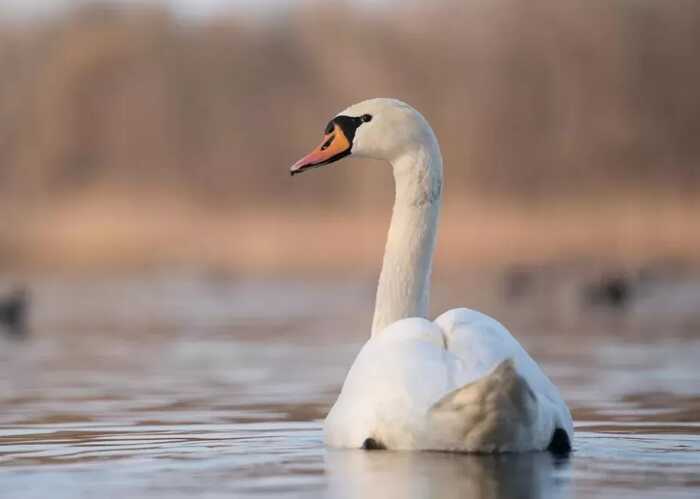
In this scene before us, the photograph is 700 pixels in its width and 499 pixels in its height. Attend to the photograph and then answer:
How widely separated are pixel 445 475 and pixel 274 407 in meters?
4.05

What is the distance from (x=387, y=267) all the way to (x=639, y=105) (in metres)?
54.5

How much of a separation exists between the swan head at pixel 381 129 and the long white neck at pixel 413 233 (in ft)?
0.17

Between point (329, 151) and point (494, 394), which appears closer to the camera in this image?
point (494, 394)

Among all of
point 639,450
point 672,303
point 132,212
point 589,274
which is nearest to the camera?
point 639,450

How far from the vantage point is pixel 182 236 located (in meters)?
52.0

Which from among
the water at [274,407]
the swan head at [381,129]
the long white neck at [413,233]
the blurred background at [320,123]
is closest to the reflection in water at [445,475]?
the water at [274,407]

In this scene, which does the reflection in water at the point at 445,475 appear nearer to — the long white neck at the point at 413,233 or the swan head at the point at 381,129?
the long white neck at the point at 413,233

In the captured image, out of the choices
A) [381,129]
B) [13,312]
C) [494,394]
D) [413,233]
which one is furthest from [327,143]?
[13,312]

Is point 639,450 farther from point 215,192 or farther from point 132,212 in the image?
point 215,192

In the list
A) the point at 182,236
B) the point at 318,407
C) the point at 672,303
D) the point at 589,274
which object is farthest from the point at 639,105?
the point at 318,407

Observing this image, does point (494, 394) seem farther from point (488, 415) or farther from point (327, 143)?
point (327, 143)

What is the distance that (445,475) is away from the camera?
24.7 ft

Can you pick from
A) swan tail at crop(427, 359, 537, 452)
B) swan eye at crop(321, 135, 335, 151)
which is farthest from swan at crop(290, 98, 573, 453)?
swan eye at crop(321, 135, 335, 151)

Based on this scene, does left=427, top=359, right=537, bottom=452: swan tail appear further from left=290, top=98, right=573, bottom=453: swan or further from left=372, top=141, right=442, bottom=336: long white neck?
left=372, top=141, right=442, bottom=336: long white neck
